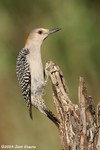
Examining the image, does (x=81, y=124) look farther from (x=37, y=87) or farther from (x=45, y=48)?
(x=45, y=48)

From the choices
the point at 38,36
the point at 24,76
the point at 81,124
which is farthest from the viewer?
the point at 38,36

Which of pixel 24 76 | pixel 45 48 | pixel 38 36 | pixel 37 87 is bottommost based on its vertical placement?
pixel 37 87

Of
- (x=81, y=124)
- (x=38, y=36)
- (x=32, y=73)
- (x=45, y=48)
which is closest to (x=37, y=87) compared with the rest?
(x=32, y=73)

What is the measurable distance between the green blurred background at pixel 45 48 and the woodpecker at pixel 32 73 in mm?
2395

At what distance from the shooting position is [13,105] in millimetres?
11461

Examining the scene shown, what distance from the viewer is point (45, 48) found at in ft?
37.6

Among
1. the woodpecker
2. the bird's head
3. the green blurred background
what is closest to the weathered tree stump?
the woodpecker

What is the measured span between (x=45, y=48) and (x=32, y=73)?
3.18 m

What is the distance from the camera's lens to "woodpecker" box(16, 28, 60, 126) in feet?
27.0

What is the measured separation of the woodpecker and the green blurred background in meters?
2.40

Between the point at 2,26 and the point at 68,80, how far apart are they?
155 centimetres

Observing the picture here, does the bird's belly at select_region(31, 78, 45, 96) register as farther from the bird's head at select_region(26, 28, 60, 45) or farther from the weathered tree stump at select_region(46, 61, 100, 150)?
the weathered tree stump at select_region(46, 61, 100, 150)

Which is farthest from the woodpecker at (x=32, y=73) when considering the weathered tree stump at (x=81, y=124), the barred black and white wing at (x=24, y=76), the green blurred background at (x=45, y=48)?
the green blurred background at (x=45, y=48)

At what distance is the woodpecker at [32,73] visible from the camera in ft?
27.0
